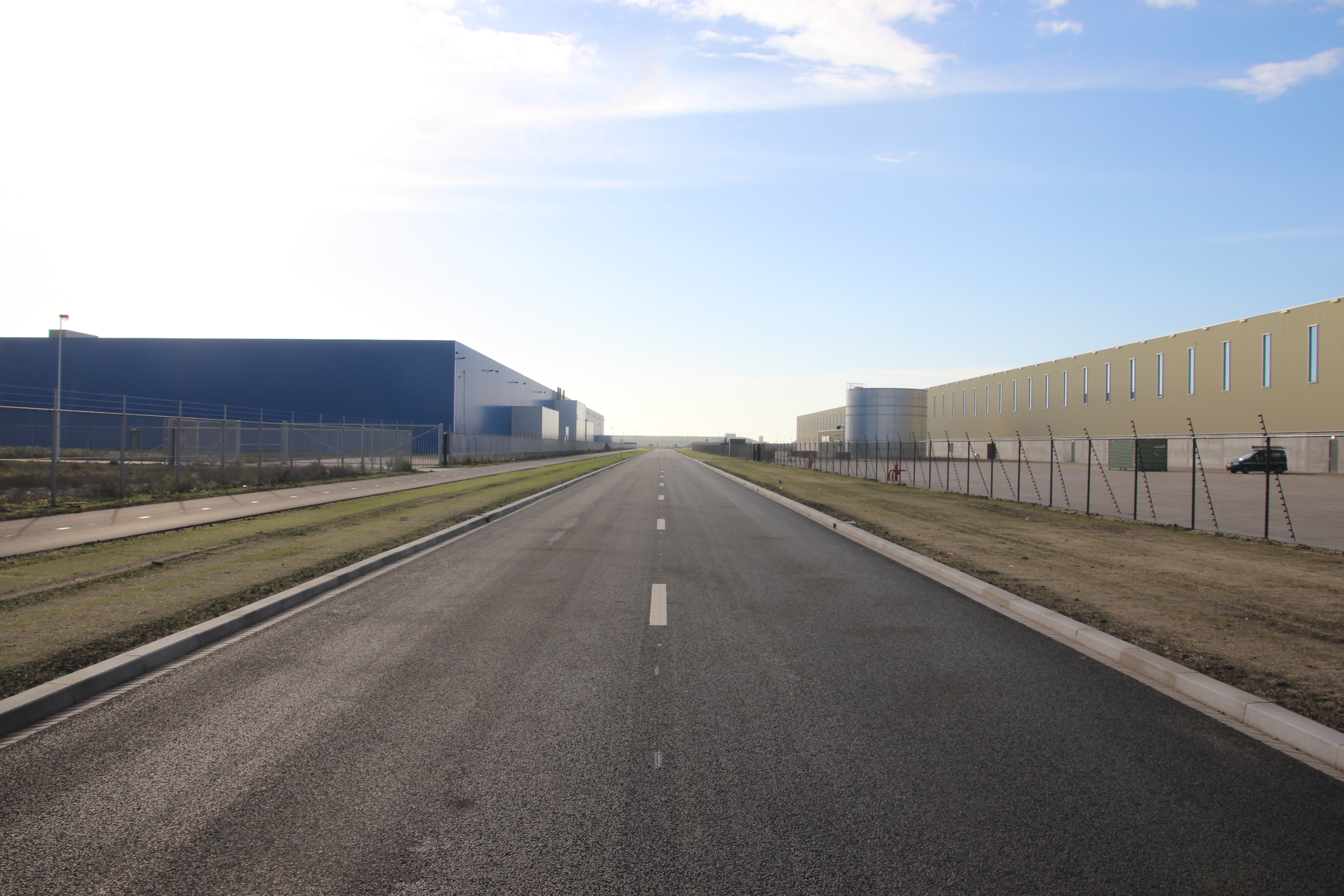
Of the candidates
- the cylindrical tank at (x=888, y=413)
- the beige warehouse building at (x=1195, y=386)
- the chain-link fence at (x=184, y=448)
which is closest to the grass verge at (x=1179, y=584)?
the beige warehouse building at (x=1195, y=386)

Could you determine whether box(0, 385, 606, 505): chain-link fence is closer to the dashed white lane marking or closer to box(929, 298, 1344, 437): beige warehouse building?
the dashed white lane marking

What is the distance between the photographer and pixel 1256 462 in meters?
39.8

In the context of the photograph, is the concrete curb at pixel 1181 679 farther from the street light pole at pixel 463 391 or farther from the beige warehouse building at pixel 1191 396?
the street light pole at pixel 463 391

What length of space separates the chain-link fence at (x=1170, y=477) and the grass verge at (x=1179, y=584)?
3.84ft

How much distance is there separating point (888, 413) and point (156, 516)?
81196mm

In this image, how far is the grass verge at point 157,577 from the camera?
6.01m

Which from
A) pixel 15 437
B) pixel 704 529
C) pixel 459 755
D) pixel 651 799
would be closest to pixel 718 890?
pixel 651 799

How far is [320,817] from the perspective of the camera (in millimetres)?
3461

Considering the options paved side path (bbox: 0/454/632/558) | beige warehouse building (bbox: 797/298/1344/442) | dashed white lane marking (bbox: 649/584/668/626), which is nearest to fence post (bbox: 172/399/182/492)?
paved side path (bbox: 0/454/632/558)

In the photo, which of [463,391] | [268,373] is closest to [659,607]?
[463,391]

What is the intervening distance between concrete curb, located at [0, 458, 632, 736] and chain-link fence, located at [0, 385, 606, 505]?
38.1 ft

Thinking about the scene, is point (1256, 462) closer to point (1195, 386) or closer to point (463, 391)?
point (1195, 386)

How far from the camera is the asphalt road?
305cm

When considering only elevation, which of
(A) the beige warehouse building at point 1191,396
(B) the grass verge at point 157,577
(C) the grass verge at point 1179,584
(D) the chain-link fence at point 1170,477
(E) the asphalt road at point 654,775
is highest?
(A) the beige warehouse building at point 1191,396
